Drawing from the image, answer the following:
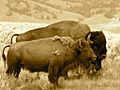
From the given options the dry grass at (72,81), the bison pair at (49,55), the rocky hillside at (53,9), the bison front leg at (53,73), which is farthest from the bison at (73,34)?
the rocky hillside at (53,9)

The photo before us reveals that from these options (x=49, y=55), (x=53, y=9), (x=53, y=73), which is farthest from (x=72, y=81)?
(x=53, y=9)

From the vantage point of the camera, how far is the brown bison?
34.1 ft

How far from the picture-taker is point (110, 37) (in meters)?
19.2

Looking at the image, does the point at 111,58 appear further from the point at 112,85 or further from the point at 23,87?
the point at 23,87

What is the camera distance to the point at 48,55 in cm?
1042

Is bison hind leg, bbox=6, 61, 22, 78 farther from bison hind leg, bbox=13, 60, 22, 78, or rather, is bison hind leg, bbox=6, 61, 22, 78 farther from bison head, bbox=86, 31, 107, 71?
bison head, bbox=86, 31, 107, 71

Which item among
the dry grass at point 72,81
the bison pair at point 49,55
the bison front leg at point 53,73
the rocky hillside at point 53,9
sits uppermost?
the bison pair at point 49,55

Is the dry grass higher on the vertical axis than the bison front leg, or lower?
lower

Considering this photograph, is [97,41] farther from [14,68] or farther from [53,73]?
[14,68]

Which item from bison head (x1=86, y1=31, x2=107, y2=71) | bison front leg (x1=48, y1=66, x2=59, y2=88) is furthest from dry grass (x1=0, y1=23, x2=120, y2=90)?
bison head (x1=86, y1=31, x2=107, y2=71)

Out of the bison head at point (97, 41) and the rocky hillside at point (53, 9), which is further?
the rocky hillside at point (53, 9)

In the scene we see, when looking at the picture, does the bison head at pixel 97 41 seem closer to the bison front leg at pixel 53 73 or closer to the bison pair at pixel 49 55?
the bison pair at pixel 49 55

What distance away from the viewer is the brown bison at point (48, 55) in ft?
34.1

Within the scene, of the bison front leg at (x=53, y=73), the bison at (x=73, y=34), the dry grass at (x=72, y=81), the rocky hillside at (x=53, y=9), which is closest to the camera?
the bison front leg at (x=53, y=73)
